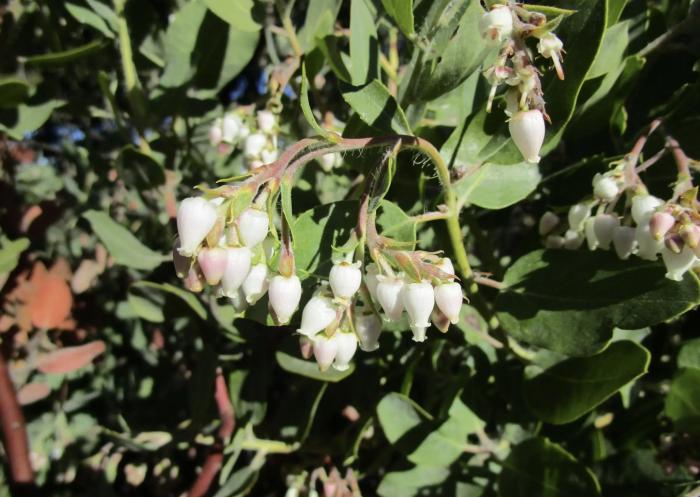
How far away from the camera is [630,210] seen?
1.04 metres

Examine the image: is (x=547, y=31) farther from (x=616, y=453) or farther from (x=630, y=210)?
(x=616, y=453)

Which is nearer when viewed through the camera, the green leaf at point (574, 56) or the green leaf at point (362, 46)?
the green leaf at point (574, 56)

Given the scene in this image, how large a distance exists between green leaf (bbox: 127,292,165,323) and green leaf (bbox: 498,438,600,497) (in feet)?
2.36

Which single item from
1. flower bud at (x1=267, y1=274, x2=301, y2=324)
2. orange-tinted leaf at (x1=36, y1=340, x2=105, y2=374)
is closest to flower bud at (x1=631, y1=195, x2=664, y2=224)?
flower bud at (x1=267, y1=274, x2=301, y2=324)

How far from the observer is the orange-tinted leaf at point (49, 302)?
1.58 m

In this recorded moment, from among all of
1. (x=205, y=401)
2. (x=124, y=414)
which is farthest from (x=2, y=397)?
(x=205, y=401)

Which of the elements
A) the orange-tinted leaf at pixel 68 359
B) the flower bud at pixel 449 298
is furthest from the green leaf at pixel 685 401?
the orange-tinted leaf at pixel 68 359

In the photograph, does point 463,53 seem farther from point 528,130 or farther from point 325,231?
point 325,231

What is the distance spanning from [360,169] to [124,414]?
878 millimetres

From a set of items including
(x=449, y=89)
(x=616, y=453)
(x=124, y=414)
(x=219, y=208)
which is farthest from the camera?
(x=124, y=414)

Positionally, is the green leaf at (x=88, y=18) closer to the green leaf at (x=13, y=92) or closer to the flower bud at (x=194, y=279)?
the green leaf at (x=13, y=92)

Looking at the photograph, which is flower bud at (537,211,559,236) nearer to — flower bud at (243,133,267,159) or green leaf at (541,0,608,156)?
green leaf at (541,0,608,156)

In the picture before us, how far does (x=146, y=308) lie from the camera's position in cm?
134

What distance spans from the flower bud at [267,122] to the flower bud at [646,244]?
27.4 inches
